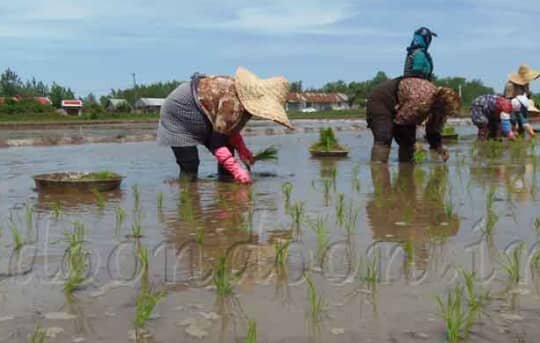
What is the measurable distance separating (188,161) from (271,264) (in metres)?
3.61

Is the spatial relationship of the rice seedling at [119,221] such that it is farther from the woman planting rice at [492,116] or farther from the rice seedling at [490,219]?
the woman planting rice at [492,116]

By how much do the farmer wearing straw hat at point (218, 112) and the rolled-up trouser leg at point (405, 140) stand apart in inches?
90.5

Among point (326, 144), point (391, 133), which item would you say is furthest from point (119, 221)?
point (326, 144)

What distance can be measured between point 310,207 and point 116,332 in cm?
269

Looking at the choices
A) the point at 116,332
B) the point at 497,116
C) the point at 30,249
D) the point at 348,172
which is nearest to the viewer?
the point at 116,332

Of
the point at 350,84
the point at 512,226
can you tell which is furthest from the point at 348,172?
the point at 350,84

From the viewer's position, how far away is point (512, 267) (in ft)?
9.09

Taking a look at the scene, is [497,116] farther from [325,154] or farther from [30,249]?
[30,249]

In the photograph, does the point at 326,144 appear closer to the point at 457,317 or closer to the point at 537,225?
the point at 537,225

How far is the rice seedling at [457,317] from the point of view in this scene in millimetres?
2119

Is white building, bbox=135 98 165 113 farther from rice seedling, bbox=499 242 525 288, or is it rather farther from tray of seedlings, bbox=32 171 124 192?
rice seedling, bbox=499 242 525 288

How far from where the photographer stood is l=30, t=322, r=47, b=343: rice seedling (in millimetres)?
2068

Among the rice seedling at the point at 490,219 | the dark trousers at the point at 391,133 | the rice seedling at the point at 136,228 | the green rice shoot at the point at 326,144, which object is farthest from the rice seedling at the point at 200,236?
the green rice shoot at the point at 326,144

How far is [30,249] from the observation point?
11.2 ft
